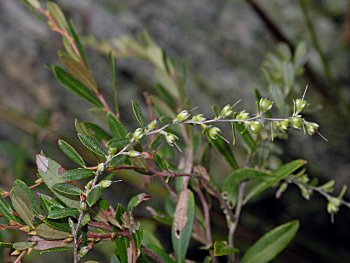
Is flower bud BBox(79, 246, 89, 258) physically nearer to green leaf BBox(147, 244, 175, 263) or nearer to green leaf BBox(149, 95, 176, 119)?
green leaf BBox(147, 244, 175, 263)

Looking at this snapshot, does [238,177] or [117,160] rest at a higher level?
[117,160]

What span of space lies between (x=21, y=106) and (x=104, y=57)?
10.2 inches

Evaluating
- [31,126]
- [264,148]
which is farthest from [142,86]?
[264,148]

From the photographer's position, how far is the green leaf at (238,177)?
0.45 m

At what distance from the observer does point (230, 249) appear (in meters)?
0.41

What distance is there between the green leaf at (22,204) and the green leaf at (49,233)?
0.7 inches

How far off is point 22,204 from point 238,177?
205mm

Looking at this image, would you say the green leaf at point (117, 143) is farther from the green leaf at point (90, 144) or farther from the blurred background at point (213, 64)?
the blurred background at point (213, 64)

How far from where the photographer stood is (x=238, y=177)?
0.46 metres

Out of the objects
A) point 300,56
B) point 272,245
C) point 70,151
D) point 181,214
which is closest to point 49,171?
point 70,151

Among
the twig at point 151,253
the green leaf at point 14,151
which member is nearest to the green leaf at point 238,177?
the twig at point 151,253

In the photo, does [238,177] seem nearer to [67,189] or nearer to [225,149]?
[225,149]

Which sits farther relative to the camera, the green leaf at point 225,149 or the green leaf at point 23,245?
the green leaf at point 225,149

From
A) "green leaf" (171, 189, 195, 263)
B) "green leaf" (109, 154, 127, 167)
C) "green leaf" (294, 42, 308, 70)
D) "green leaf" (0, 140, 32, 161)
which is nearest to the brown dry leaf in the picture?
"green leaf" (171, 189, 195, 263)
